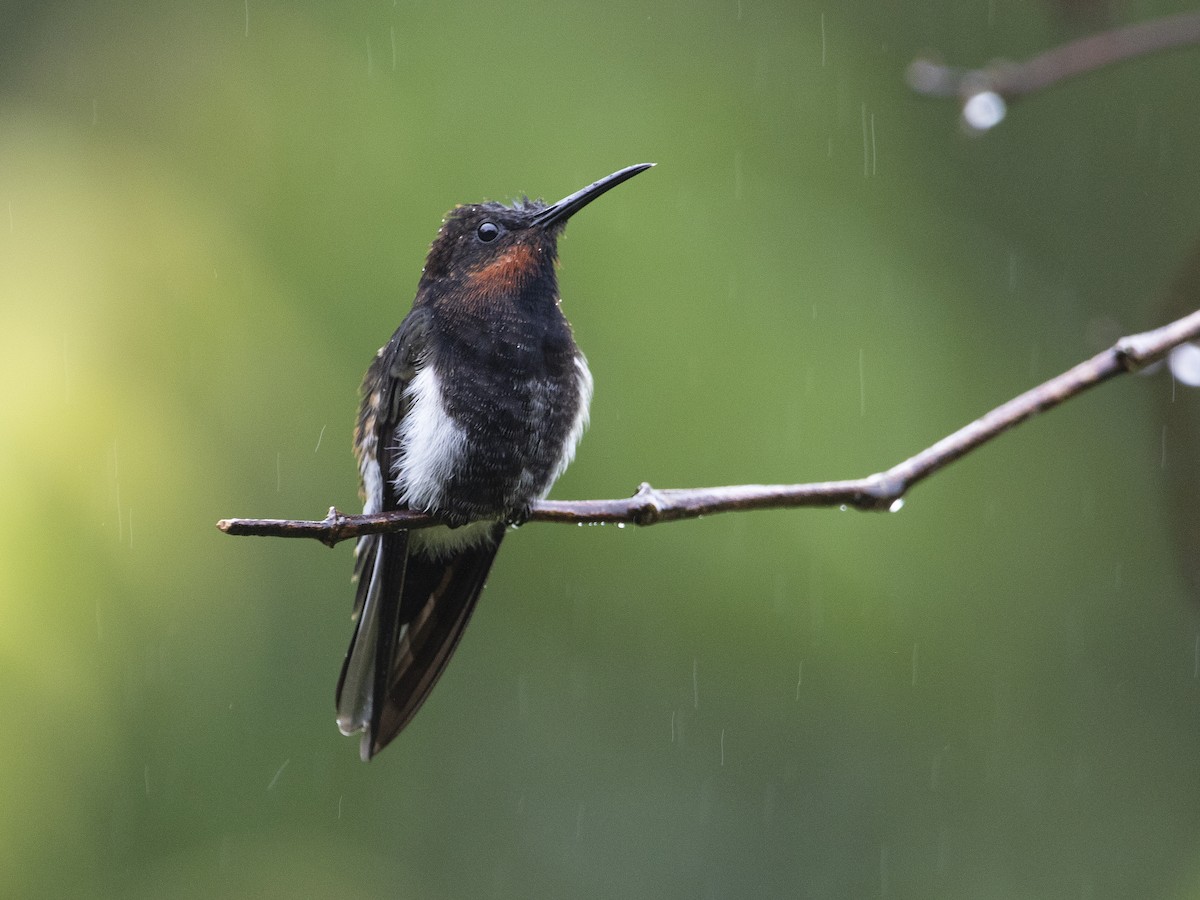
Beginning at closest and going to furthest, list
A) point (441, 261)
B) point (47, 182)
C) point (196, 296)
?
1. point (441, 261)
2. point (196, 296)
3. point (47, 182)

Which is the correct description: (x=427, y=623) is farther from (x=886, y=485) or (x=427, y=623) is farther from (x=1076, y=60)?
(x=1076, y=60)

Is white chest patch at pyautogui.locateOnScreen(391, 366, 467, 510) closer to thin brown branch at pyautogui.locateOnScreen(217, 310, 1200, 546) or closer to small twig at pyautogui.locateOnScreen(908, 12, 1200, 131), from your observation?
thin brown branch at pyautogui.locateOnScreen(217, 310, 1200, 546)

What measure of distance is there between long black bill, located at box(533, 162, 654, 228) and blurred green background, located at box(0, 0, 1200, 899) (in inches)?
70.4

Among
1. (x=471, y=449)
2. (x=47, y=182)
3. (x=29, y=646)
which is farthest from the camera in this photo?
(x=47, y=182)

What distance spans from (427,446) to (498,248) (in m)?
0.54

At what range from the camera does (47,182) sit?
601 cm

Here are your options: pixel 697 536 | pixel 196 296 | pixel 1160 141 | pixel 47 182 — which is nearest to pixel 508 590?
pixel 697 536

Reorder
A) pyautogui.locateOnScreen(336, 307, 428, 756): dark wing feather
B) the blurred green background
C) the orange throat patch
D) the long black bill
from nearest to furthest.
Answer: the long black bill
pyautogui.locateOnScreen(336, 307, 428, 756): dark wing feather
the orange throat patch
the blurred green background

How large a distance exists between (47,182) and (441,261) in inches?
131

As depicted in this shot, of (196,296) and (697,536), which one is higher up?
(196,296)

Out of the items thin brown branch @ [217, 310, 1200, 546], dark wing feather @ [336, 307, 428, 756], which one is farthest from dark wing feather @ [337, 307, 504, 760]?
thin brown branch @ [217, 310, 1200, 546]

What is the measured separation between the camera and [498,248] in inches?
131

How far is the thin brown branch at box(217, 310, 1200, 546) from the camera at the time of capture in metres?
2.03

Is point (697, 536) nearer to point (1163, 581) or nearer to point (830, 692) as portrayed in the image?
point (830, 692)
